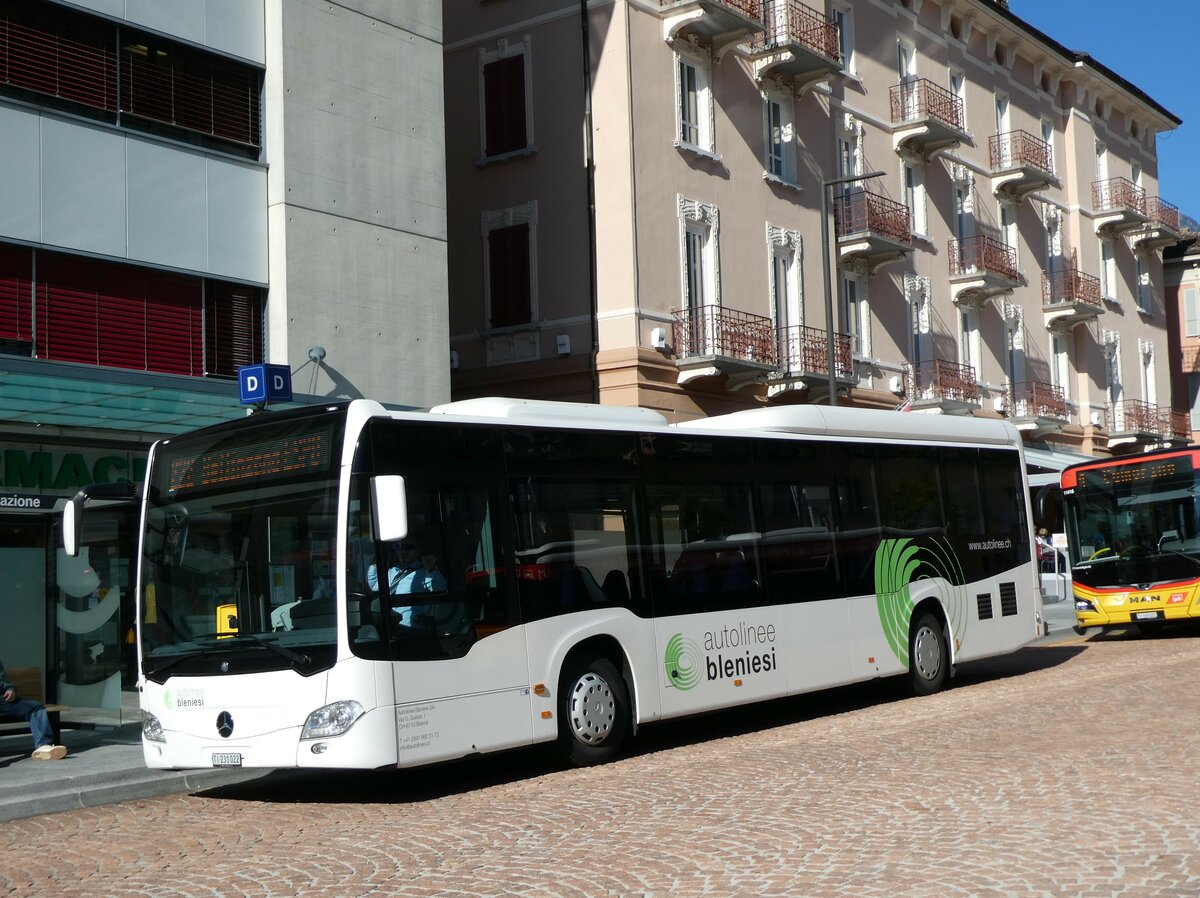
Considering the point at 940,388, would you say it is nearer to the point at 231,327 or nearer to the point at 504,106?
the point at 504,106

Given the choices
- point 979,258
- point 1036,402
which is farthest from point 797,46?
point 1036,402

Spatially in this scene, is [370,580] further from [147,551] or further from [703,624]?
[703,624]

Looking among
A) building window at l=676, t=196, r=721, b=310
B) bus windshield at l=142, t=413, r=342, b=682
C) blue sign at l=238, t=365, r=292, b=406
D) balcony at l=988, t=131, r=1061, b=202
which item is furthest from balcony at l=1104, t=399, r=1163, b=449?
bus windshield at l=142, t=413, r=342, b=682

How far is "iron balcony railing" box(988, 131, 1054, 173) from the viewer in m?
39.8

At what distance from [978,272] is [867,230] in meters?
5.88

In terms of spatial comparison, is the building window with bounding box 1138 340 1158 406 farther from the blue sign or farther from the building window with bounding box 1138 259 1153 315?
the blue sign

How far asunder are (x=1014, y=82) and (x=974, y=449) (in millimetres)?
27074

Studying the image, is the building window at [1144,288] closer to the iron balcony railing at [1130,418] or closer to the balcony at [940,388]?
the iron balcony railing at [1130,418]

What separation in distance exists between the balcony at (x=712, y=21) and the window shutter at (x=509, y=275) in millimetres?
4555

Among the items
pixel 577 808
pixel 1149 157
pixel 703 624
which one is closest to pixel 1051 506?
pixel 703 624

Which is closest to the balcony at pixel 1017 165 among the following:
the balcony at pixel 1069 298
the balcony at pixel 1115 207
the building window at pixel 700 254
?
the balcony at pixel 1069 298

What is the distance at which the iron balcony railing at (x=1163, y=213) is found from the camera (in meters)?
48.4

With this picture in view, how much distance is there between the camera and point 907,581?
52.2 ft

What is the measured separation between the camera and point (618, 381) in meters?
26.0
